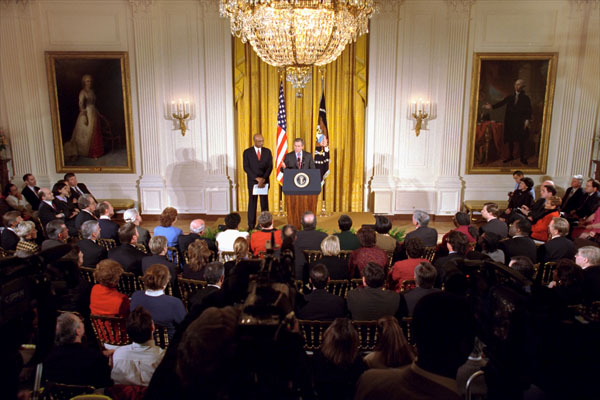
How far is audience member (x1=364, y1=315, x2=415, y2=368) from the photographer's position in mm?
2486

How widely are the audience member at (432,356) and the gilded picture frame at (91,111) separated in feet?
28.3

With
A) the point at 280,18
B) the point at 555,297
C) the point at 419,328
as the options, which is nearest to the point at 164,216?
the point at 280,18

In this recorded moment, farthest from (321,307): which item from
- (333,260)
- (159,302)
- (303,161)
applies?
(303,161)

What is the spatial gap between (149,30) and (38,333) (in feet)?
27.4

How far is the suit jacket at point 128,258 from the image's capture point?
4.47 meters

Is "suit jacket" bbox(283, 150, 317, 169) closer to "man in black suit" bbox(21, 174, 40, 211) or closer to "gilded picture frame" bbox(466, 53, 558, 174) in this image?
"gilded picture frame" bbox(466, 53, 558, 174)

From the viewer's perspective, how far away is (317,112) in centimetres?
934

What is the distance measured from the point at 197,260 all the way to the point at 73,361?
1.69 meters

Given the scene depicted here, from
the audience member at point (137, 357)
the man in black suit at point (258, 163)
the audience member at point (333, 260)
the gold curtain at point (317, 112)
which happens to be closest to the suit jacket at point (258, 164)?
the man in black suit at point (258, 163)

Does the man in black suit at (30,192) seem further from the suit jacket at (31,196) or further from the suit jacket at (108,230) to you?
the suit jacket at (108,230)

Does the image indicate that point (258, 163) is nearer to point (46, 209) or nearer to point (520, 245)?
point (46, 209)

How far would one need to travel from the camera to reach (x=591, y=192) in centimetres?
723

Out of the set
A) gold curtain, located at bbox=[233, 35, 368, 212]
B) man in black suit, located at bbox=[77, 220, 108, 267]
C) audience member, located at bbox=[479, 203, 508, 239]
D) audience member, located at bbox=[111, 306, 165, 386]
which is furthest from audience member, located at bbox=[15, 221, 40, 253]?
audience member, located at bbox=[479, 203, 508, 239]

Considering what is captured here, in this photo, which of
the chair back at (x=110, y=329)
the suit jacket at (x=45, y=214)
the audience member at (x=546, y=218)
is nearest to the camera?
the chair back at (x=110, y=329)
